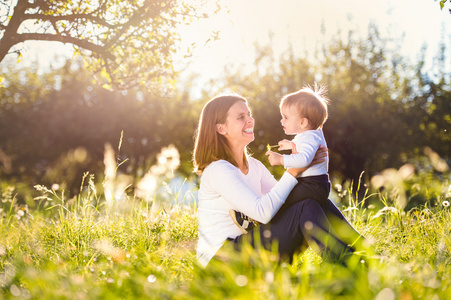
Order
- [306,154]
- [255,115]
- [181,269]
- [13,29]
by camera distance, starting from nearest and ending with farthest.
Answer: [306,154], [181,269], [13,29], [255,115]

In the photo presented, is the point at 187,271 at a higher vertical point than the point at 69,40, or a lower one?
lower

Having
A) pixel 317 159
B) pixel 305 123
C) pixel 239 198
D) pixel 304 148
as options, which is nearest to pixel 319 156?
pixel 317 159

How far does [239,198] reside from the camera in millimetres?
2975

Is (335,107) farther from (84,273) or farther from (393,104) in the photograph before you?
(84,273)

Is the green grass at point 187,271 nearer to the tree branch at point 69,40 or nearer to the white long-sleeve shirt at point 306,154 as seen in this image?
the white long-sleeve shirt at point 306,154

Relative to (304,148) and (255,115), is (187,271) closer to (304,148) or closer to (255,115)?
(304,148)

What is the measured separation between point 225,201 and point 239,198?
222mm

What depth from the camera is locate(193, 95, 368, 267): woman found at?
288 centimetres

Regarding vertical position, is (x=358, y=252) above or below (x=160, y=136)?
above

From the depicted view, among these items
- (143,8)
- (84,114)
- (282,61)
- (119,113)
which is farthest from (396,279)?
(84,114)

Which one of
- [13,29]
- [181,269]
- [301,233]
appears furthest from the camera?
[13,29]

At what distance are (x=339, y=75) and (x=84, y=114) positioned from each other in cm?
734

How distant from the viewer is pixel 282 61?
11.2 metres

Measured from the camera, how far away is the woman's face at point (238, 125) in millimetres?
3350
